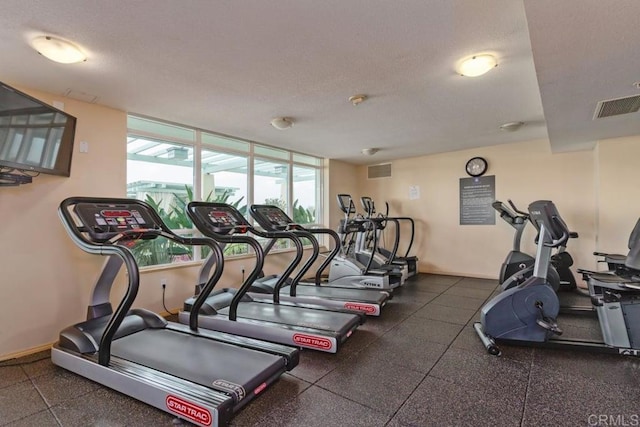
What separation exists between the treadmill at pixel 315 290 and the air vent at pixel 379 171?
367 cm

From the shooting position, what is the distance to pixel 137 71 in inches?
110

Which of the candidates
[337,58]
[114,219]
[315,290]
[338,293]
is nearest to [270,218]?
[315,290]

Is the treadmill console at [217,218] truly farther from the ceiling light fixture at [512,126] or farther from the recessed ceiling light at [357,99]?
the ceiling light fixture at [512,126]

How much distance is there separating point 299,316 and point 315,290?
117cm

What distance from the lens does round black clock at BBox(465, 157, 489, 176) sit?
6098 mm

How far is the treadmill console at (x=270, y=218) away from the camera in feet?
13.3

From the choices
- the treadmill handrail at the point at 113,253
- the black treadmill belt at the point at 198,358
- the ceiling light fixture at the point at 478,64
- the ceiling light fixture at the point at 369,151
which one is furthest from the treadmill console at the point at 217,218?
the ceiling light fixture at the point at 369,151

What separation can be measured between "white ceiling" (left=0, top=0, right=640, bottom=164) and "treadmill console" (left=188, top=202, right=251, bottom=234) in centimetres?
121

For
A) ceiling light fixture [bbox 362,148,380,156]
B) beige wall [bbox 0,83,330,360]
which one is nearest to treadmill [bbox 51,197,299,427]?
beige wall [bbox 0,83,330,360]

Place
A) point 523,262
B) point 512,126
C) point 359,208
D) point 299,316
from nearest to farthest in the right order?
point 299,316 < point 512,126 < point 523,262 < point 359,208

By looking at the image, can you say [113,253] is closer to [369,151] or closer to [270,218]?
[270,218]

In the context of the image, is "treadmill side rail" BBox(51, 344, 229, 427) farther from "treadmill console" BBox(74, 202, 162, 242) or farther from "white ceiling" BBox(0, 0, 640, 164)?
"white ceiling" BBox(0, 0, 640, 164)

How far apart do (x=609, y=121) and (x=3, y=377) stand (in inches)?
260

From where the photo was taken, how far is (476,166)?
6.18 metres
